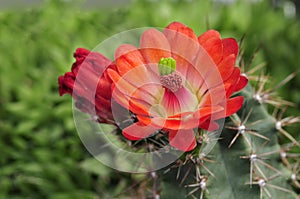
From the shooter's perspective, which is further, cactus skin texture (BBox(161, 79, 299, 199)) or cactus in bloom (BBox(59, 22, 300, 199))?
cactus skin texture (BBox(161, 79, 299, 199))

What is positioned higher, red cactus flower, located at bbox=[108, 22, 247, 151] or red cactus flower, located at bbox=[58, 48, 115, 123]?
red cactus flower, located at bbox=[58, 48, 115, 123]

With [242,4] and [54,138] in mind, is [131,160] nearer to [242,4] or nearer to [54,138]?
[54,138]

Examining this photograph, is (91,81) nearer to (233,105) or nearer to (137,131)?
(137,131)

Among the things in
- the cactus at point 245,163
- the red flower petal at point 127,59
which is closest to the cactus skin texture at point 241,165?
the cactus at point 245,163

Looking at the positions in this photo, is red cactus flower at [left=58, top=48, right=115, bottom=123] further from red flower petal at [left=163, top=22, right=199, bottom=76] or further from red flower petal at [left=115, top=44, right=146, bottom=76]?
red flower petal at [left=163, top=22, right=199, bottom=76]

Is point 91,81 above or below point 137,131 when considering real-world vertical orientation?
above

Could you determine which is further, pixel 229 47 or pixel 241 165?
pixel 241 165

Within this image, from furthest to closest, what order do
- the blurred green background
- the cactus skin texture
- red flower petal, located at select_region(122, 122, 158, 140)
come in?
the blurred green background < the cactus skin texture < red flower petal, located at select_region(122, 122, 158, 140)

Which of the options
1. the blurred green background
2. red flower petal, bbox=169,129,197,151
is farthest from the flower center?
the blurred green background

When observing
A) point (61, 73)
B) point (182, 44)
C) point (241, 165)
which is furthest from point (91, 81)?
point (61, 73)
